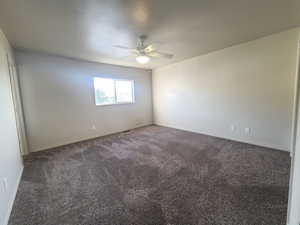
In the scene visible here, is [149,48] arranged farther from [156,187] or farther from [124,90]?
[156,187]

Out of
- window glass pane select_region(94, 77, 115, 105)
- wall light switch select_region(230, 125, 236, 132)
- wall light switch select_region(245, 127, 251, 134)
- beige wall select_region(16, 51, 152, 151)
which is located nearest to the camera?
beige wall select_region(16, 51, 152, 151)

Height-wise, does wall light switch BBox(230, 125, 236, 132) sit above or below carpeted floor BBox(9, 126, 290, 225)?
above

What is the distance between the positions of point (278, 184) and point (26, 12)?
403 centimetres

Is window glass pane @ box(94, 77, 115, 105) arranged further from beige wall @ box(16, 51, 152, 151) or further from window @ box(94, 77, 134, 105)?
beige wall @ box(16, 51, 152, 151)

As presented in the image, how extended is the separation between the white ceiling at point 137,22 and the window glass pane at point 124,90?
1.88 metres

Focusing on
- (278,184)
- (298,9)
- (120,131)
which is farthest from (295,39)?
(120,131)

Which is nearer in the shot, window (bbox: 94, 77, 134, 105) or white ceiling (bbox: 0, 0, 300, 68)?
white ceiling (bbox: 0, 0, 300, 68)

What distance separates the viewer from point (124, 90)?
197 inches

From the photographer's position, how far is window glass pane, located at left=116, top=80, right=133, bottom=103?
4.85 meters

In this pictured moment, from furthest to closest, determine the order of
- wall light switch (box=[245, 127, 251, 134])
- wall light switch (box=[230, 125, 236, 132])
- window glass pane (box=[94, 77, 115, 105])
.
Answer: window glass pane (box=[94, 77, 115, 105]) → wall light switch (box=[230, 125, 236, 132]) → wall light switch (box=[245, 127, 251, 134])

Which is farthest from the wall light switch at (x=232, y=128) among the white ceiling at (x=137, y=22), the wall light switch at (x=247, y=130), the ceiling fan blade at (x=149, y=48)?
the ceiling fan blade at (x=149, y=48)

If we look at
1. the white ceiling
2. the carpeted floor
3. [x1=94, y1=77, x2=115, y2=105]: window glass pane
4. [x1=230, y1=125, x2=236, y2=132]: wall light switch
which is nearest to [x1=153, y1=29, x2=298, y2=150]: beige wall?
[x1=230, y1=125, x2=236, y2=132]: wall light switch

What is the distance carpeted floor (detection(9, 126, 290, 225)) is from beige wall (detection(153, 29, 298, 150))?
1.85ft

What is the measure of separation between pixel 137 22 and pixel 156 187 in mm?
2444
